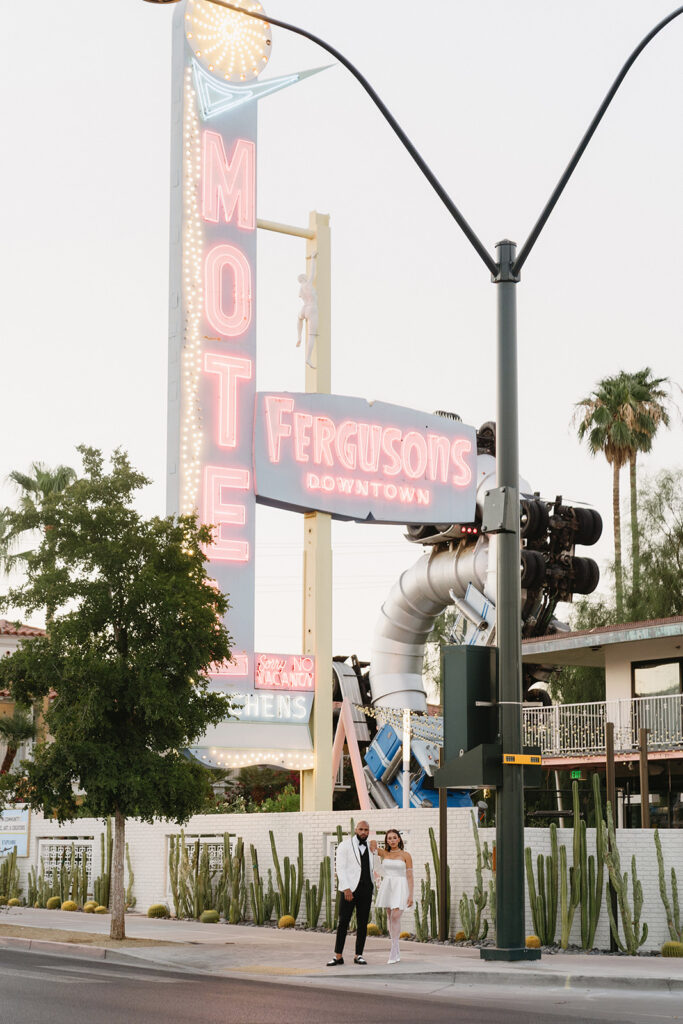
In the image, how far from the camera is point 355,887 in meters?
17.0

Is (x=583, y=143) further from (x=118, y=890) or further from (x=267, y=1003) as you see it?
(x=118, y=890)

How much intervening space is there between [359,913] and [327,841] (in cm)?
755

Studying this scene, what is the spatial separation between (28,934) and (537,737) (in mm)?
16498

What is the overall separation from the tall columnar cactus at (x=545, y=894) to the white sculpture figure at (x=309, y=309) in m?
13.5

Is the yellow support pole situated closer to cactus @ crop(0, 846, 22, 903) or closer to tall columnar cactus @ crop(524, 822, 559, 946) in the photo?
cactus @ crop(0, 846, 22, 903)

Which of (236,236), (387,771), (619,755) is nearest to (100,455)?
(236,236)

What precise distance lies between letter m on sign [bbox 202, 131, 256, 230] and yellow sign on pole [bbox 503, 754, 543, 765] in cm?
1669

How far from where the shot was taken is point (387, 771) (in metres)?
37.7

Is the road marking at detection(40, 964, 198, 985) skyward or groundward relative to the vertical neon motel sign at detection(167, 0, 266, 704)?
groundward

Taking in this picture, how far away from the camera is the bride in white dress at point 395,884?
17.0 meters

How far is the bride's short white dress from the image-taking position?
17.1 m

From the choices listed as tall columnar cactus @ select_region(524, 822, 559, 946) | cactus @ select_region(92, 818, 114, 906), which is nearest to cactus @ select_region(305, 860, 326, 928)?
tall columnar cactus @ select_region(524, 822, 559, 946)

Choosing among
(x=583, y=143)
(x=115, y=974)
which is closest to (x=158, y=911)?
(x=115, y=974)

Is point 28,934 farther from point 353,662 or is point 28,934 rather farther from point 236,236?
point 353,662
